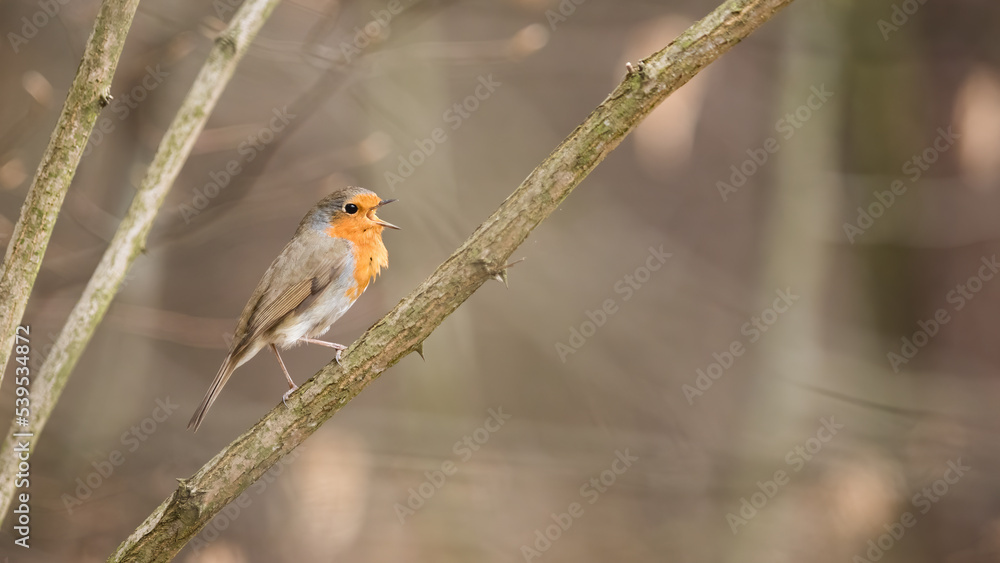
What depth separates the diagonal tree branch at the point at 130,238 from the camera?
92.5 inches

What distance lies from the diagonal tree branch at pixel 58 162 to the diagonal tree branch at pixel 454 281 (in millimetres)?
681

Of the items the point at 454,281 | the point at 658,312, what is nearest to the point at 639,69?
the point at 454,281

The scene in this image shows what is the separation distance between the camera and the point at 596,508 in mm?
7094

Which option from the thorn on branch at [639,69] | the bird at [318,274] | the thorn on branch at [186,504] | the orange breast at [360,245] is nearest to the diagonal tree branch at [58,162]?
the thorn on branch at [186,504]

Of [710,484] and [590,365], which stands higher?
[590,365]

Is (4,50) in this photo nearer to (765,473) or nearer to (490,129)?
(490,129)

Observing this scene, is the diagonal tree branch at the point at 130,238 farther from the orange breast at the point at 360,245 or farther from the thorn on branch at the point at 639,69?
the thorn on branch at the point at 639,69

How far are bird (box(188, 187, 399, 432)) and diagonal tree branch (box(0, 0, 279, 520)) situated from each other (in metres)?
0.43

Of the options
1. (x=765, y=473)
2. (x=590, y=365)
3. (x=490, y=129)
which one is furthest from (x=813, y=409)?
(x=490, y=129)

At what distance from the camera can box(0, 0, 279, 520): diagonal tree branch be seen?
7.71 ft

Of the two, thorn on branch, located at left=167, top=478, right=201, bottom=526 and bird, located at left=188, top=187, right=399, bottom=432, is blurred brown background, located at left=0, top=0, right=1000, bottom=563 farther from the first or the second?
thorn on branch, located at left=167, top=478, right=201, bottom=526

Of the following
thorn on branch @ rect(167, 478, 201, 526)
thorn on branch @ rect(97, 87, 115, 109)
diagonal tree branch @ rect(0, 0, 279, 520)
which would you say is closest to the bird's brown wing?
diagonal tree branch @ rect(0, 0, 279, 520)

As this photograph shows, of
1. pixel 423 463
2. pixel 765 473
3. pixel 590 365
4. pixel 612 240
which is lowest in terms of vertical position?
pixel 765 473

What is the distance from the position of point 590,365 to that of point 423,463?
178cm
